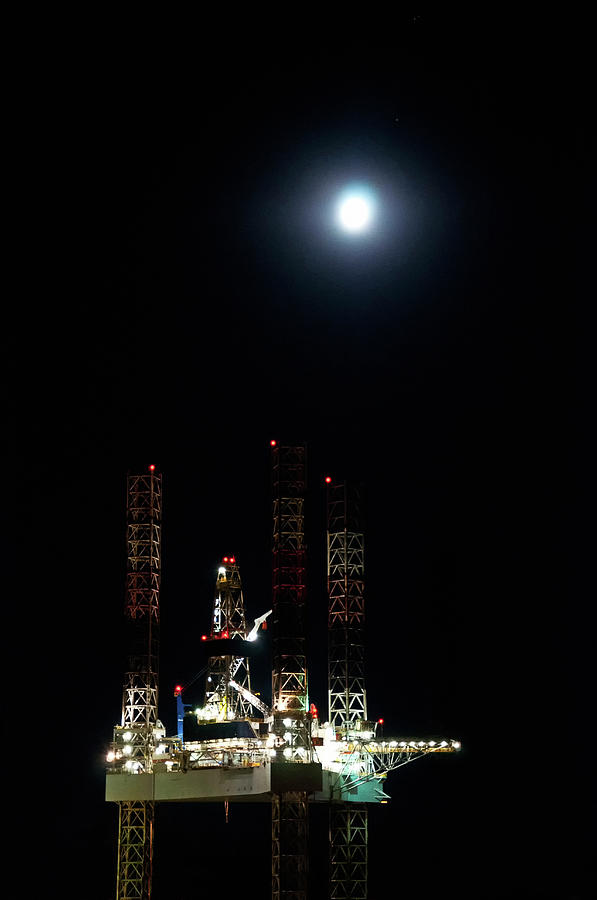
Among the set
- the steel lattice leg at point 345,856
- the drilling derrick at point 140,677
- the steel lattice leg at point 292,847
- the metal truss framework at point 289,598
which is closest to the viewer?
the steel lattice leg at point 292,847

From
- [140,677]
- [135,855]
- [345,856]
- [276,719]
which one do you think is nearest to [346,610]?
[276,719]

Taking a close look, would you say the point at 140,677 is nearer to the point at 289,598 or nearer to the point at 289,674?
the point at 289,674

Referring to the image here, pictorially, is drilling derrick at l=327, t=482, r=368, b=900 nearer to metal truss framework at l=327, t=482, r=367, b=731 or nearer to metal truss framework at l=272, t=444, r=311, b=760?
metal truss framework at l=327, t=482, r=367, b=731

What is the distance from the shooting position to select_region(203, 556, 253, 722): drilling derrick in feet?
174

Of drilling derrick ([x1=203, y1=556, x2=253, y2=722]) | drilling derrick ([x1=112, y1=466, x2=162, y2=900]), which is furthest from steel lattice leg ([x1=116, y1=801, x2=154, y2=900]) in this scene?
drilling derrick ([x1=203, y1=556, x2=253, y2=722])

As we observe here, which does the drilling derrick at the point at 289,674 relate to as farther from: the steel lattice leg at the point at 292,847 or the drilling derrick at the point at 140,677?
the drilling derrick at the point at 140,677

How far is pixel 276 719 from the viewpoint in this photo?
47.5 metres

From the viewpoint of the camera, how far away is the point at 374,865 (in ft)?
235

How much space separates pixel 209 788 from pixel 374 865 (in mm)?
24920

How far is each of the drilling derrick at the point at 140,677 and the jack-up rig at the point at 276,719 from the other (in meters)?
0.05

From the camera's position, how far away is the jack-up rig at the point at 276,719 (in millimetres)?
47938

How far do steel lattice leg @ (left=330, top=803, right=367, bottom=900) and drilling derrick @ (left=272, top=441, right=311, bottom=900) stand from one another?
191 inches

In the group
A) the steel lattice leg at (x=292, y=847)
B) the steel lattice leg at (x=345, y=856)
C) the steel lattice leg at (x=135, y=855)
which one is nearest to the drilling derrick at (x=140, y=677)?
the steel lattice leg at (x=135, y=855)

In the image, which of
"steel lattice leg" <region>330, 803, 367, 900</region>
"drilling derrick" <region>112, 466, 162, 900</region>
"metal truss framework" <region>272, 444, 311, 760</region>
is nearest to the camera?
"metal truss framework" <region>272, 444, 311, 760</region>
